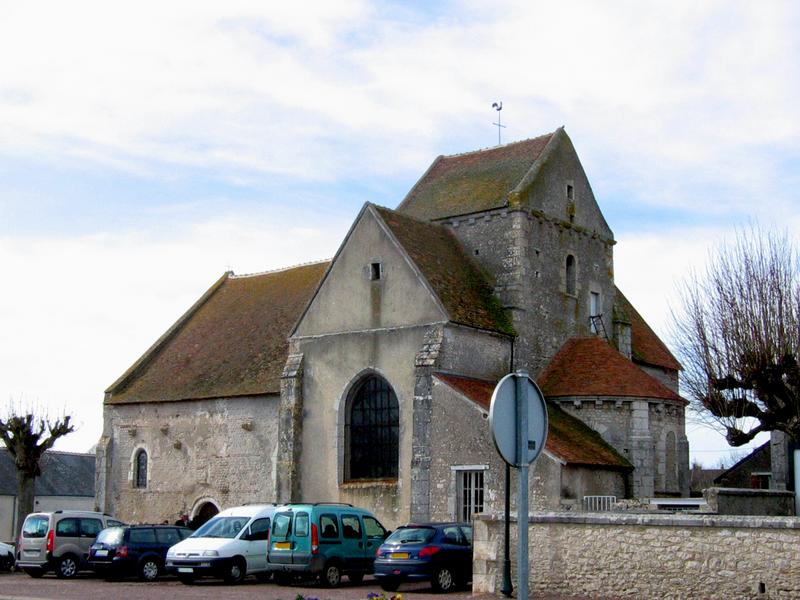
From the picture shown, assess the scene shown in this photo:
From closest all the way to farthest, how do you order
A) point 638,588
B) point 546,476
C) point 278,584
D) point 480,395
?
point 638,588, point 278,584, point 546,476, point 480,395

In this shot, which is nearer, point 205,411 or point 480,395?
point 480,395

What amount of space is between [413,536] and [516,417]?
45.1 feet

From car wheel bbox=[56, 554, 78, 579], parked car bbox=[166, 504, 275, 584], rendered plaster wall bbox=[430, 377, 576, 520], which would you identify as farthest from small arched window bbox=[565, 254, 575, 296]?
car wheel bbox=[56, 554, 78, 579]

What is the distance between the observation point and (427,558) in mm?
20516

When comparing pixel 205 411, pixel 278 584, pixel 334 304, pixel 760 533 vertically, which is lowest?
pixel 278 584

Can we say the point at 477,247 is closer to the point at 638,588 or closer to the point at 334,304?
the point at 334,304

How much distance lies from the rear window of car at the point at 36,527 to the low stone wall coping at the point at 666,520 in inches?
535

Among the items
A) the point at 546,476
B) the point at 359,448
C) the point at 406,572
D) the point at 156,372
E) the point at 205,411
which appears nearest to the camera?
the point at 406,572

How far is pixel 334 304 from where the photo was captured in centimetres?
3136

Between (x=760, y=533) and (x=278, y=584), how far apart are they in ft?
37.1

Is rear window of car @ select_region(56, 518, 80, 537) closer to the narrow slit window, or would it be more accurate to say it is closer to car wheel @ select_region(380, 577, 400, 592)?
car wheel @ select_region(380, 577, 400, 592)

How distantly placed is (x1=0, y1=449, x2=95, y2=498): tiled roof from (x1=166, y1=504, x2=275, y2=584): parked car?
4361 cm

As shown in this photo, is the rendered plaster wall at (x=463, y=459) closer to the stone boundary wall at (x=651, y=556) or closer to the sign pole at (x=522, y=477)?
the stone boundary wall at (x=651, y=556)

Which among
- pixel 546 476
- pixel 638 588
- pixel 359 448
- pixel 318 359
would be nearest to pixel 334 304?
pixel 318 359
